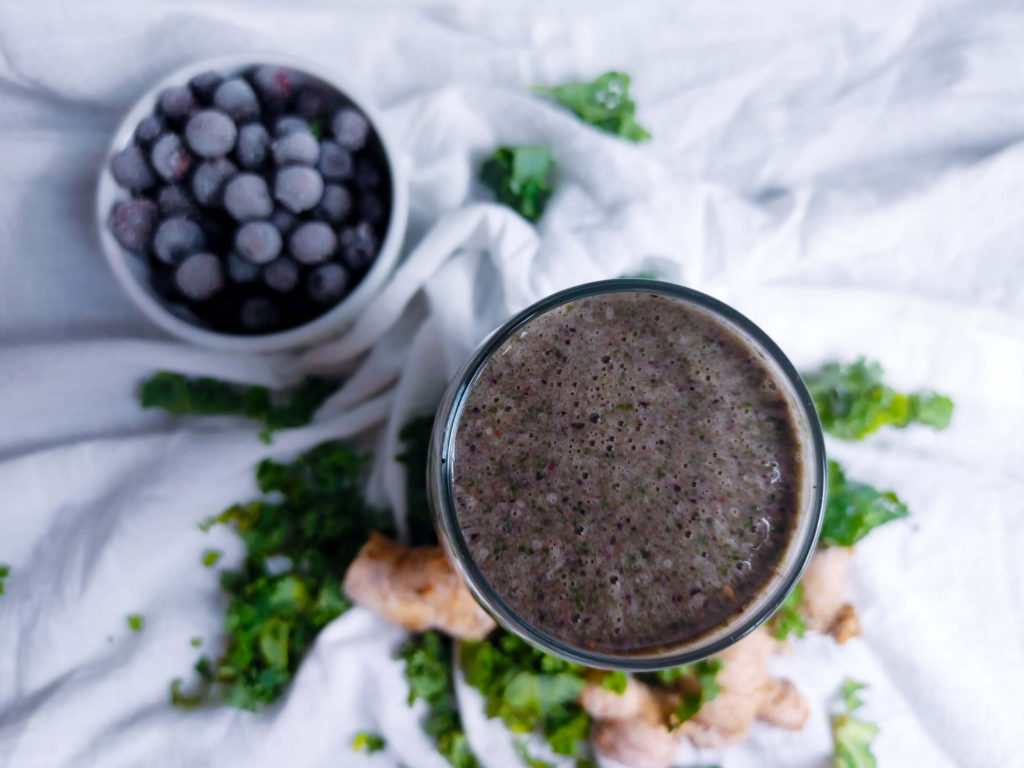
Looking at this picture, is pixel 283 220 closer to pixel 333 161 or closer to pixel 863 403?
pixel 333 161

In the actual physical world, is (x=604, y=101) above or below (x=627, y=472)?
above

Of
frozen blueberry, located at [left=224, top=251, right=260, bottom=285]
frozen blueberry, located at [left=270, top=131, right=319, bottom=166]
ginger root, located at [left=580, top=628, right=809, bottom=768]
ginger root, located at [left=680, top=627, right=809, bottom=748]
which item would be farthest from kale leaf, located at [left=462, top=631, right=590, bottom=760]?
frozen blueberry, located at [left=270, top=131, right=319, bottom=166]

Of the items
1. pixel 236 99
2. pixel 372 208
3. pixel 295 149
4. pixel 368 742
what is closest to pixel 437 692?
A: pixel 368 742

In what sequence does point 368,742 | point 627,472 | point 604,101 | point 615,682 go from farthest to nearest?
1. point 604,101
2. point 368,742
3. point 615,682
4. point 627,472

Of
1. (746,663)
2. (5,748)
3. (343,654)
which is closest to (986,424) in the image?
(746,663)

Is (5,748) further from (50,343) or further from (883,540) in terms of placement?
(883,540)
